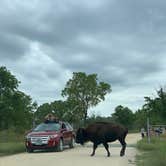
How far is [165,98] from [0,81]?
32.4 metres

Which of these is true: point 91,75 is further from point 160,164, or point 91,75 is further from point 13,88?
point 160,164

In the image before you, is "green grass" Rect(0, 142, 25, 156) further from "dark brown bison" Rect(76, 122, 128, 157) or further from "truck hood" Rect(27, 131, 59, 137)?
"dark brown bison" Rect(76, 122, 128, 157)

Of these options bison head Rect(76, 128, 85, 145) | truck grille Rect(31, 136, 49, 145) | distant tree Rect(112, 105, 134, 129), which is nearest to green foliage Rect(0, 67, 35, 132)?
truck grille Rect(31, 136, 49, 145)

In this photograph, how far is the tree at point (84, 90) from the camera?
98.8 m

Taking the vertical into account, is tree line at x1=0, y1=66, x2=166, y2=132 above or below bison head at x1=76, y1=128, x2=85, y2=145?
above

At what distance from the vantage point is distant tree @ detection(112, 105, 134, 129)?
108200mm

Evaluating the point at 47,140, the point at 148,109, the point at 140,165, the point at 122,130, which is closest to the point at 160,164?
the point at 140,165

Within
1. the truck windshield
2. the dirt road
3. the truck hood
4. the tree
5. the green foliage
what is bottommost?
the dirt road

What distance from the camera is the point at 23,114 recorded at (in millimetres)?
64875

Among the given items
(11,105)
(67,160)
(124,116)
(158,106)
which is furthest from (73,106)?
(67,160)

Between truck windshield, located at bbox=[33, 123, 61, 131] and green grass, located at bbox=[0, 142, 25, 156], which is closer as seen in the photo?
green grass, located at bbox=[0, 142, 25, 156]

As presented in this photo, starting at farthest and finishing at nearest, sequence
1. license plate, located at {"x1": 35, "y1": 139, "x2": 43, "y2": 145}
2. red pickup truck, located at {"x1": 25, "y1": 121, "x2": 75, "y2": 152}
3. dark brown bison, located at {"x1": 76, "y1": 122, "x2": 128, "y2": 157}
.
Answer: red pickup truck, located at {"x1": 25, "y1": 121, "x2": 75, "y2": 152} → license plate, located at {"x1": 35, "y1": 139, "x2": 43, "y2": 145} → dark brown bison, located at {"x1": 76, "y1": 122, "x2": 128, "y2": 157}

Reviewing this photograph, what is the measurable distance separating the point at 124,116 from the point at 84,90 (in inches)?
628

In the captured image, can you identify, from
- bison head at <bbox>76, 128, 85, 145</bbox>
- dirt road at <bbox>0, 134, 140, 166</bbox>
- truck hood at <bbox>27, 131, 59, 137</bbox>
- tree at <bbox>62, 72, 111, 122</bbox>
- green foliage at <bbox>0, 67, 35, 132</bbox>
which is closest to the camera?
dirt road at <bbox>0, 134, 140, 166</bbox>
